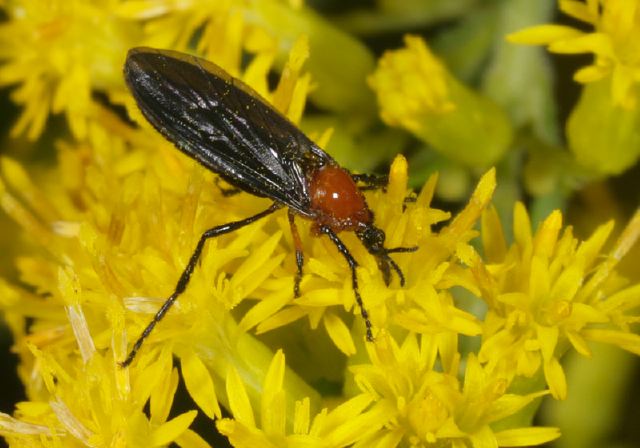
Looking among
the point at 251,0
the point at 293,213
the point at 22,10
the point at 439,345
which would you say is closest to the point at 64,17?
the point at 22,10

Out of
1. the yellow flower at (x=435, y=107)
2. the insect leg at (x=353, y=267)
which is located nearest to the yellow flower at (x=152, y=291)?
the insect leg at (x=353, y=267)

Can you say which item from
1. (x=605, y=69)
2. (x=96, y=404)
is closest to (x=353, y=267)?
(x=96, y=404)

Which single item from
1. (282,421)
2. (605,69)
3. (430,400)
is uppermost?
(605,69)

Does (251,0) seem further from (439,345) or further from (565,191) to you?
(439,345)

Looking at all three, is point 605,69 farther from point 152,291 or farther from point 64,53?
point 64,53

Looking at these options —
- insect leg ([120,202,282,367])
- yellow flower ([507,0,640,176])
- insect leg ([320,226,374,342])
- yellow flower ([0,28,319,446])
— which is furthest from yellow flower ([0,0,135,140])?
yellow flower ([507,0,640,176])

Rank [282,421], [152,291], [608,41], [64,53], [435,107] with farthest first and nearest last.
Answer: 1. [64,53]
2. [435,107]
3. [608,41]
4. [152,291]
5. [282,421]

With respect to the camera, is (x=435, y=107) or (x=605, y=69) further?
(x=435, y=107)
